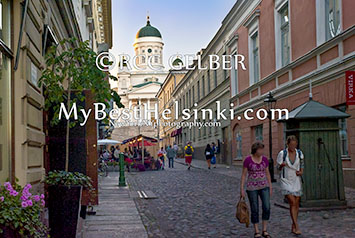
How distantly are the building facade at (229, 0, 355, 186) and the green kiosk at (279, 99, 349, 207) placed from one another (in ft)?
10.5

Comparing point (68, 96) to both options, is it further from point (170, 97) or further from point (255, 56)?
point (170, 97)

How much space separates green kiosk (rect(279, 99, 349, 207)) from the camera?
10.2 m

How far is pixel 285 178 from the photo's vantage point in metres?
8.12

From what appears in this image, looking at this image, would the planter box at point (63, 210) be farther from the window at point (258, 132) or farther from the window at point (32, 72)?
the window at point (258, 132)

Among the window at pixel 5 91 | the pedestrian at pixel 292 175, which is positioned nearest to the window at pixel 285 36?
the pedestrian at pixel 292 175

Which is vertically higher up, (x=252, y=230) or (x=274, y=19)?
(x=274, y=19)

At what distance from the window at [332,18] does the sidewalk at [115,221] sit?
24.9 feet

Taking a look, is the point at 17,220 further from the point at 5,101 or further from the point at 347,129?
the point at 347,129

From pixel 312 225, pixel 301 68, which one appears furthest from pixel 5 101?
pixel 301 68

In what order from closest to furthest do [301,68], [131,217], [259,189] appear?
[259,189], [131,217], [301,68]

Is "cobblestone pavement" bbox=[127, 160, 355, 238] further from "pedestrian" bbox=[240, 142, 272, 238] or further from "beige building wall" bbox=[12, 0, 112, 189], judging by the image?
"beige building wall" bbox=[12, 0, 112, 189]

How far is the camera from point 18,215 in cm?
414

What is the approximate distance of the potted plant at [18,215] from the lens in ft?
13.1

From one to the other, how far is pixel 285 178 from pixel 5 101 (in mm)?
4375
